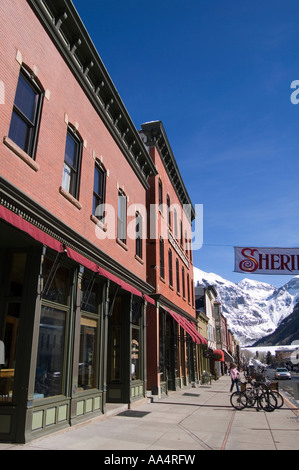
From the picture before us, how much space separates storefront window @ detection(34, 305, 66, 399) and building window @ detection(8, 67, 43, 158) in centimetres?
391

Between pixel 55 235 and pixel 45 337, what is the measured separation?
2.47 m

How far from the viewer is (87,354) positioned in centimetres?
1068

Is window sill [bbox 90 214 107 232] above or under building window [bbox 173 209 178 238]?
under

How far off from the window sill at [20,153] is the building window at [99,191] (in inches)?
157

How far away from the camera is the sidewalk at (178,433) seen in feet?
24.0

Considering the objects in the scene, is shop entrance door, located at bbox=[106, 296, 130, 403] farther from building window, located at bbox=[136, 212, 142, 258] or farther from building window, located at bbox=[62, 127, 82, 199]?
building window, located at bbox=[62, 127, 82, 199]

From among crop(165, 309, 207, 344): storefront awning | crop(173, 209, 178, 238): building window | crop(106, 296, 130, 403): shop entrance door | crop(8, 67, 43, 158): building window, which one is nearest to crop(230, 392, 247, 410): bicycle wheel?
crop(106, 296, 130, 403): shop entrance door

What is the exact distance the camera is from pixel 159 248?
20.2m

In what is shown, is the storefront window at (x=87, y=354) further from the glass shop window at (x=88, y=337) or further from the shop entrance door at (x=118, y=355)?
the shop entrance door at (x=118, y=355)

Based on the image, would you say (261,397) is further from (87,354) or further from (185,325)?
(185,325)

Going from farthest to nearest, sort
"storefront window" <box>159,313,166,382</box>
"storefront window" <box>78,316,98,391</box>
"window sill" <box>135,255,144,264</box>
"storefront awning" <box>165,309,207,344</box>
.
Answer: "storefront awning" <box>165,309,207,344</box> < "storefront window" <box>159,313,166,382</box> < "window sill" <box>135,255,144,264</box> < "storefront window" <box>78,316,98,391</box>

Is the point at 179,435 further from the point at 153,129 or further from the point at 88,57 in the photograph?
the point at 153,129

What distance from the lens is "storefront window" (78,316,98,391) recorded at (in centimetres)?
1019

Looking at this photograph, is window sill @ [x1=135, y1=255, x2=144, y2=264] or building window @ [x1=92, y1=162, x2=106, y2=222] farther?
window sill @ [x1=135, y1=255, x2=144, y2=264]
